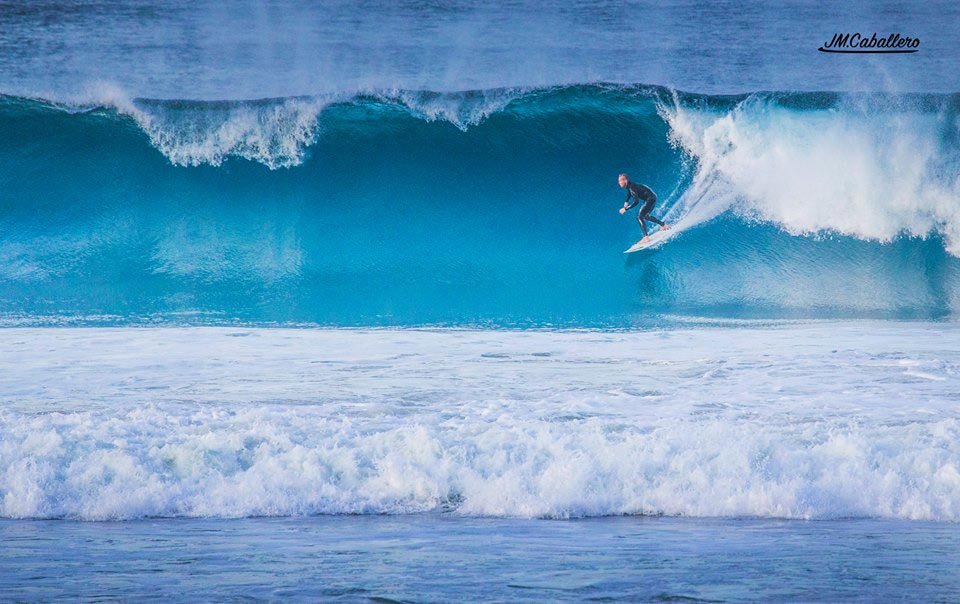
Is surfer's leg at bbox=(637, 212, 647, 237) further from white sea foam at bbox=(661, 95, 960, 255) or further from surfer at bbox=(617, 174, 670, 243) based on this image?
white sea foam at bbox=(661, 95, 960, 255)

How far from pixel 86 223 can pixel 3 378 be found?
8.73 ft

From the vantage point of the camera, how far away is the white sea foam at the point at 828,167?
20.8 ft

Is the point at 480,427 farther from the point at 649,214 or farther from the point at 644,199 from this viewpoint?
the point at 644,199

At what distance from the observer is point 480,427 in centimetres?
308

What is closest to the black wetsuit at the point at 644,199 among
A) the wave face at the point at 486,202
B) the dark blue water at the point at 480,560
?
the wave face at the point at 486,202

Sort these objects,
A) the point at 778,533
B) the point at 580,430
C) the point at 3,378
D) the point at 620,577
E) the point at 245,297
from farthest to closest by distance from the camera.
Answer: the point at 245,297
the point at 3,378
the point at 580,430
the point at 778,533
the point at 620,577

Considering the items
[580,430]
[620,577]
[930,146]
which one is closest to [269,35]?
[580,430]

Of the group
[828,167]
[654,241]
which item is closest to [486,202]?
[654,241]

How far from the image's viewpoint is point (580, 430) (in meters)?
3.12

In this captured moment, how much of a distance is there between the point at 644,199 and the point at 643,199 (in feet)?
0.04

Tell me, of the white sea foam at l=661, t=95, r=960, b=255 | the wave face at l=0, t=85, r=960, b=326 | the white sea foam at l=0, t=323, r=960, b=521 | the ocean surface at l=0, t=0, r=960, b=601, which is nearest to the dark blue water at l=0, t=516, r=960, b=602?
the white sea foam at l=0, t=323, r=960, b=521

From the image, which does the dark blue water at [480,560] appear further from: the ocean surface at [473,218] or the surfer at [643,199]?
the surfer at [643,199]

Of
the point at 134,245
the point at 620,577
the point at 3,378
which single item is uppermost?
the point at 134,245

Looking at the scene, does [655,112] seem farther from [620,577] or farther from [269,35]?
[620,577]
